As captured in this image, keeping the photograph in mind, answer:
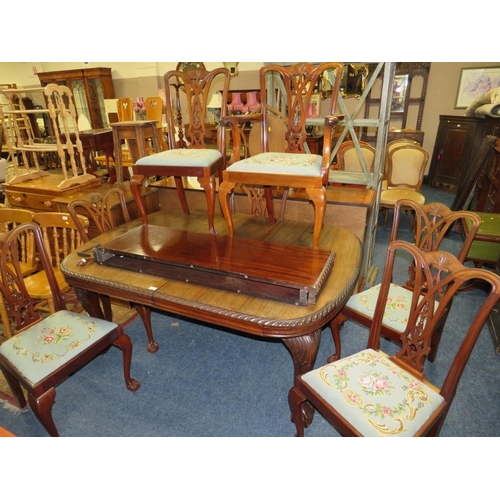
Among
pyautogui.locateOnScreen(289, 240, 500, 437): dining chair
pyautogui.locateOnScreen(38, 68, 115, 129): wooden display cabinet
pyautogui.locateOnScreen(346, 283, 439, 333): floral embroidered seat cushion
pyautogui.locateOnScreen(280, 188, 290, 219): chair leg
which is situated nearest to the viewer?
pyautogui.locateOnScreen(289, 240, 500, 437): dining chair

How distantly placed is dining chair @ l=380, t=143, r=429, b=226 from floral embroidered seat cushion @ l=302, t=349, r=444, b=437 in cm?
259

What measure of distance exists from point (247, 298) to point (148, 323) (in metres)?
1.02

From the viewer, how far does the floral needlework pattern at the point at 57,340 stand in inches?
57.9

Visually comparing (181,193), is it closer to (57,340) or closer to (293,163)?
(293,163)

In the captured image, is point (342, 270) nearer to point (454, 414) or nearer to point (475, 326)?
point (475, 326)

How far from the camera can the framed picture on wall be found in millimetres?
4457

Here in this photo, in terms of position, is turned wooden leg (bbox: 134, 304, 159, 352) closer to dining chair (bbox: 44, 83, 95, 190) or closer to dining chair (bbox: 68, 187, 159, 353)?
dining chair (bbox: 68, 187, 159, 353)

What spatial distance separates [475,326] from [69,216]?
2.11 meters

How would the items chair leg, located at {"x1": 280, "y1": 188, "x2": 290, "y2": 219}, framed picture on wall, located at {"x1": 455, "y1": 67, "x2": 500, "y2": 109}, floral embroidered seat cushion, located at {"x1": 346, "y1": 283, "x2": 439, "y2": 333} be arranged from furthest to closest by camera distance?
framed picture on wall, located at {"x1": 455, "y1": 67, "x2": 500, "y2": 109} < chair leg, located at {"x1": 280, "y1": 188, "x2": 290, "y2": 219} < floral embroidered seat cushion, located at {"x1": 346, "y1": 283, "x2": 439, "y2": 333}

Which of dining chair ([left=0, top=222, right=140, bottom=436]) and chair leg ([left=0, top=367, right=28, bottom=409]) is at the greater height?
dining chair ([left=0, top=222, right=140, bottom=436])

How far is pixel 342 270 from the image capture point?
1.54m

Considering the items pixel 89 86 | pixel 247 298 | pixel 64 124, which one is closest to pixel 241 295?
pixel 247 298

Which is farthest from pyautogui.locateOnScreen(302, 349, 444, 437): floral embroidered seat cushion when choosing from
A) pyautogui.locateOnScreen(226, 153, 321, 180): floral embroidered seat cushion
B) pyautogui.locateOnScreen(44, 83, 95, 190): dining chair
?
pyautogui.locateOnScreen(44, 83, 95, 190): dining chair

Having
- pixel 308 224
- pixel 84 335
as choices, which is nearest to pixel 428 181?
pixel 308 224
